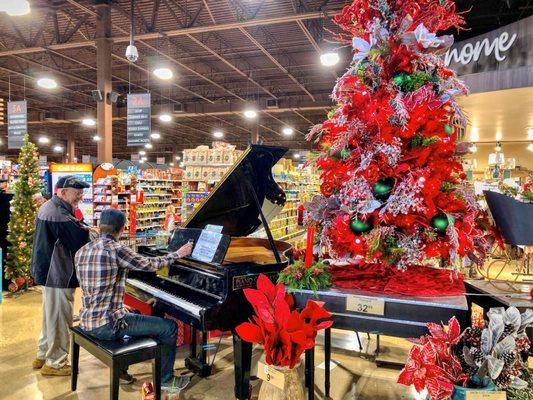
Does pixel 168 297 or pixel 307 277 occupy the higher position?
pixel 307 277

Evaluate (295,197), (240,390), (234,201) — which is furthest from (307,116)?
(240,390)

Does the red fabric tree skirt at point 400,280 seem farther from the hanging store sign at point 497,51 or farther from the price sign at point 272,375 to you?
the hanging store sign at point 497,51

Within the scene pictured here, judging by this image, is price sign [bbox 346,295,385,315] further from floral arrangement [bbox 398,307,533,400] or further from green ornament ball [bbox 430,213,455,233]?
green ornament ball [bbox 430,213,455,233]

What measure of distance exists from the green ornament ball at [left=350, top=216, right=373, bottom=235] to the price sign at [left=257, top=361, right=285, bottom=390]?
95cm

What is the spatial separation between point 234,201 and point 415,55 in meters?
1.97

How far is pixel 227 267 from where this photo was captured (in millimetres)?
2693

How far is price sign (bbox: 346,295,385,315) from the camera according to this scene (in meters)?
2.04

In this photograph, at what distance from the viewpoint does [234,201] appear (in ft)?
11.9

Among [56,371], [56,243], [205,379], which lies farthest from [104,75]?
[205,379]

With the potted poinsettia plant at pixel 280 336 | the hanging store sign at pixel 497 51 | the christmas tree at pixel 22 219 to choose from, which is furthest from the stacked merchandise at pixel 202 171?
the potted poinsettia plant at pixel 280 336

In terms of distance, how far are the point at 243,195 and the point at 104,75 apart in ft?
23.9

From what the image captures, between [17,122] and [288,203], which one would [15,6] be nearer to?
[288,203]

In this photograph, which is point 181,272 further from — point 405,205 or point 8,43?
point 8,43

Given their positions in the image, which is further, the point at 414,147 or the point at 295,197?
the point at 295,197
